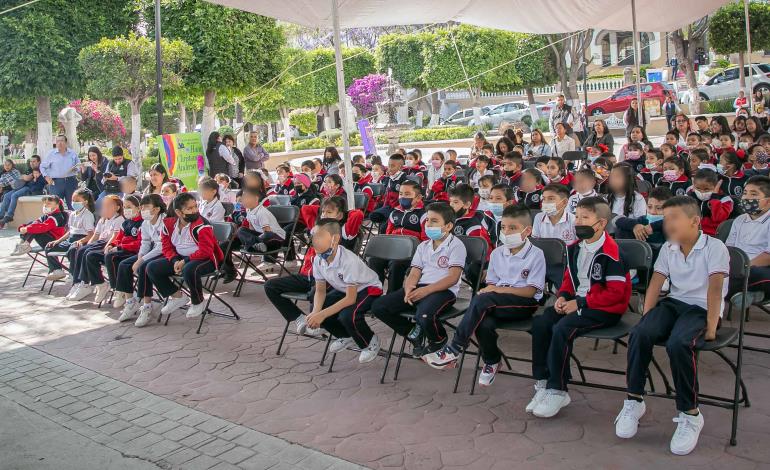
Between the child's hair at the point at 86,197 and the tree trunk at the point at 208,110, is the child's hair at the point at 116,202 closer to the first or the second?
the child's hair at the point at 86,197

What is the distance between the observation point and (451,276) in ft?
18.2

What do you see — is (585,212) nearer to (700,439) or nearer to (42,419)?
(700,439)

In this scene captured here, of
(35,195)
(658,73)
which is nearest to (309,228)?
(35,195)

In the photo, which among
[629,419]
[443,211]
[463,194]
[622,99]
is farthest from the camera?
[622,99]

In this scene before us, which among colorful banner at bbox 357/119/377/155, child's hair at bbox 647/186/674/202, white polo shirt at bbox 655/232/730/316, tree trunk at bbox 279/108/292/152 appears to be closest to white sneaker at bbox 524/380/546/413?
white polo shirt at bbox 655/232/730/316

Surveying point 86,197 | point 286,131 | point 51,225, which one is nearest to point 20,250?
point 51,225

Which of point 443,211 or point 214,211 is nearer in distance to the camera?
point 443,211

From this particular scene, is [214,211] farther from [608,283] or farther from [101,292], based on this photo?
[608,283]

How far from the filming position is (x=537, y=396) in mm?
4723

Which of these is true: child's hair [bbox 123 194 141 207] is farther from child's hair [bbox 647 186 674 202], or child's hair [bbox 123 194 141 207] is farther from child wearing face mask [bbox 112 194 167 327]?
child's hair [bbox 647 186 674 202]

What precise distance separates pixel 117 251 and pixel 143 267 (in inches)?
33.5

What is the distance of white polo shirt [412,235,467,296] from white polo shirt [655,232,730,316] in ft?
5.14

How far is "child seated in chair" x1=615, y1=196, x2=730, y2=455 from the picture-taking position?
409 centimetres

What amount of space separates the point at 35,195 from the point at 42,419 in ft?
40.4
